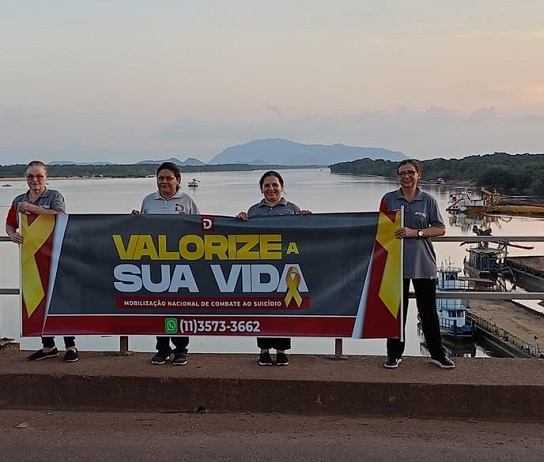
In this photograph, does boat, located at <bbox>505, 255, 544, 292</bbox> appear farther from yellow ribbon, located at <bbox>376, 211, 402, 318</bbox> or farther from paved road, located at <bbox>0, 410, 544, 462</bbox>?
paved road, located at <bbox>0, 410, 544, 462</bbox>

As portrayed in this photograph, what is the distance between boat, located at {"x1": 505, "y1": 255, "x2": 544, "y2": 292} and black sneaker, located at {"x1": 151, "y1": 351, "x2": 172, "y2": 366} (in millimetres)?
42899

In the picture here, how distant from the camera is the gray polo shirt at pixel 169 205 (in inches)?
217

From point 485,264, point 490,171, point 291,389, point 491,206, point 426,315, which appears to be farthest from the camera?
point 490,171

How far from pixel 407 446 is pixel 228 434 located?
1157 mm

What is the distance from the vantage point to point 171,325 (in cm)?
542

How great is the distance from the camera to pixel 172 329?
5422 mm

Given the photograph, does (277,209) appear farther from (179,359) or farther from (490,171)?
(490,171)

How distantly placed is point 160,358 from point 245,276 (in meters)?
0.95

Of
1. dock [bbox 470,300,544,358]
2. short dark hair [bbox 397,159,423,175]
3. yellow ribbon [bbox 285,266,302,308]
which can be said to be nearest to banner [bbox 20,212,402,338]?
yellow ribbon [bbox 285,266,302,308]

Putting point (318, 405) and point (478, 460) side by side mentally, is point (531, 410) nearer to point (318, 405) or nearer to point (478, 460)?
point (478, 460)

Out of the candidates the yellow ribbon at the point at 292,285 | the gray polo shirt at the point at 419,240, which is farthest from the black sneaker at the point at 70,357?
the gray polo shirt at the point at 419,240

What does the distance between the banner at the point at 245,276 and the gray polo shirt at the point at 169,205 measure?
11 cm

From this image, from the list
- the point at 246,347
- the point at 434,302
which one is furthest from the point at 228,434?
the point at 246,347

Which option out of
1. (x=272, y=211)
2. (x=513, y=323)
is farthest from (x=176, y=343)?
(x=513, y=323)
